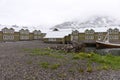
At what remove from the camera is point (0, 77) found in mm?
20250

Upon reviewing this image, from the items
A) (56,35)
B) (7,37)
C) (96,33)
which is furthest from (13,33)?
(96,33)

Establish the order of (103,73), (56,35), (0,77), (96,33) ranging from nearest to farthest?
1. (0,77)
2. (103,73)
3. (56,35)
4. (96,33)

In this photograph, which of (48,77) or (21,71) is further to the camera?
(21,71)

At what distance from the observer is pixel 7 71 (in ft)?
75.0

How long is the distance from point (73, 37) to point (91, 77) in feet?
287

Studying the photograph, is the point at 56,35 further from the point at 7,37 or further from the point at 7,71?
the point at 7,71

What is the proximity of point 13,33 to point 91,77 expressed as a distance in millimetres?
89676

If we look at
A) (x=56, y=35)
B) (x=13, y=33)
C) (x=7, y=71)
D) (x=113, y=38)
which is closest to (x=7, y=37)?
(x=13, y=33)

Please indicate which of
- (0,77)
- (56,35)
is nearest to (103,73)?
(0,77)

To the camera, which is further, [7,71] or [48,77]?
[7,71]

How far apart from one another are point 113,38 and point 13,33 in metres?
45.2

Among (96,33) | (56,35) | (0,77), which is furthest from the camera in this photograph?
(96,33)

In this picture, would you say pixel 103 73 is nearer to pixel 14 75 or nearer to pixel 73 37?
pixel 14 75

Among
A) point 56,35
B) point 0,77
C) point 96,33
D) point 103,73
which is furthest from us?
point 96,33
